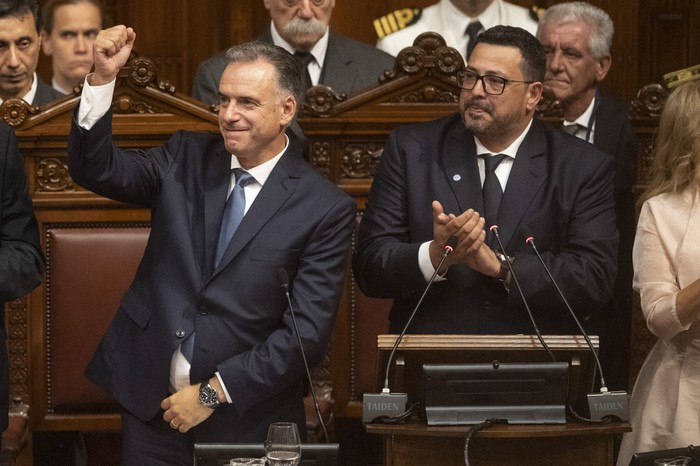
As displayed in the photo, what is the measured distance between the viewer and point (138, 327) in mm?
2711

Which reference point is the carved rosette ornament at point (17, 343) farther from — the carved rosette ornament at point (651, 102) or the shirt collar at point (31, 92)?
the carved rosette ornament at point (651, 102)

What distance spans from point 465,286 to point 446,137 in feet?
1.28

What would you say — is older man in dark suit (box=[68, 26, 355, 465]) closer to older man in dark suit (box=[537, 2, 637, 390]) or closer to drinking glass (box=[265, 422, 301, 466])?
drinking glass (box=[265, 422, 301, 466])

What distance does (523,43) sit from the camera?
9.70 feet

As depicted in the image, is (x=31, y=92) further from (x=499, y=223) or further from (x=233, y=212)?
(x=499, y=223)

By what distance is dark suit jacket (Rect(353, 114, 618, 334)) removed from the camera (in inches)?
112

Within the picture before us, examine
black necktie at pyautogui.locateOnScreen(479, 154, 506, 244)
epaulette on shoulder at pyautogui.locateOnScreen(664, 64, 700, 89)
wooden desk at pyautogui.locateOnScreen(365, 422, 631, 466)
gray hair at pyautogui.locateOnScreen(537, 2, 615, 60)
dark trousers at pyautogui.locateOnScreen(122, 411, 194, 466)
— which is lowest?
dark trousers at pyautogui.locateOnScreen(122, 411, 194, 466)

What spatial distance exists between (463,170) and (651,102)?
2.80ft

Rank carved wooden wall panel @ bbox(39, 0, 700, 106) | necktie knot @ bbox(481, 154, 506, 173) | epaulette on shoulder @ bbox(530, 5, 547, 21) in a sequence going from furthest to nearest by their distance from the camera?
carved wooden wall panel @ bbox(39, 0, 700, 106) → epaulette on shoulder @ bbox(530, 5, 547, 21) → necktie knot @ bbox(481, 154, 506, 173)

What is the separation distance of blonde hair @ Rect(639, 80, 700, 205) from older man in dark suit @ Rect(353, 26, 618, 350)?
134mm

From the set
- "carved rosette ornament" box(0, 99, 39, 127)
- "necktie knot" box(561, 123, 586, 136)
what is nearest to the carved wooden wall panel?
"necktie knot" box(561, 123, 586, 136)

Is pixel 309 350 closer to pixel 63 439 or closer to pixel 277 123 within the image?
pixel 277 123

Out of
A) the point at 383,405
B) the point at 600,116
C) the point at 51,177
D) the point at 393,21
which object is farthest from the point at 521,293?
the point at 393,21

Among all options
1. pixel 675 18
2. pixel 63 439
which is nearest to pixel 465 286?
pixel 63 439
